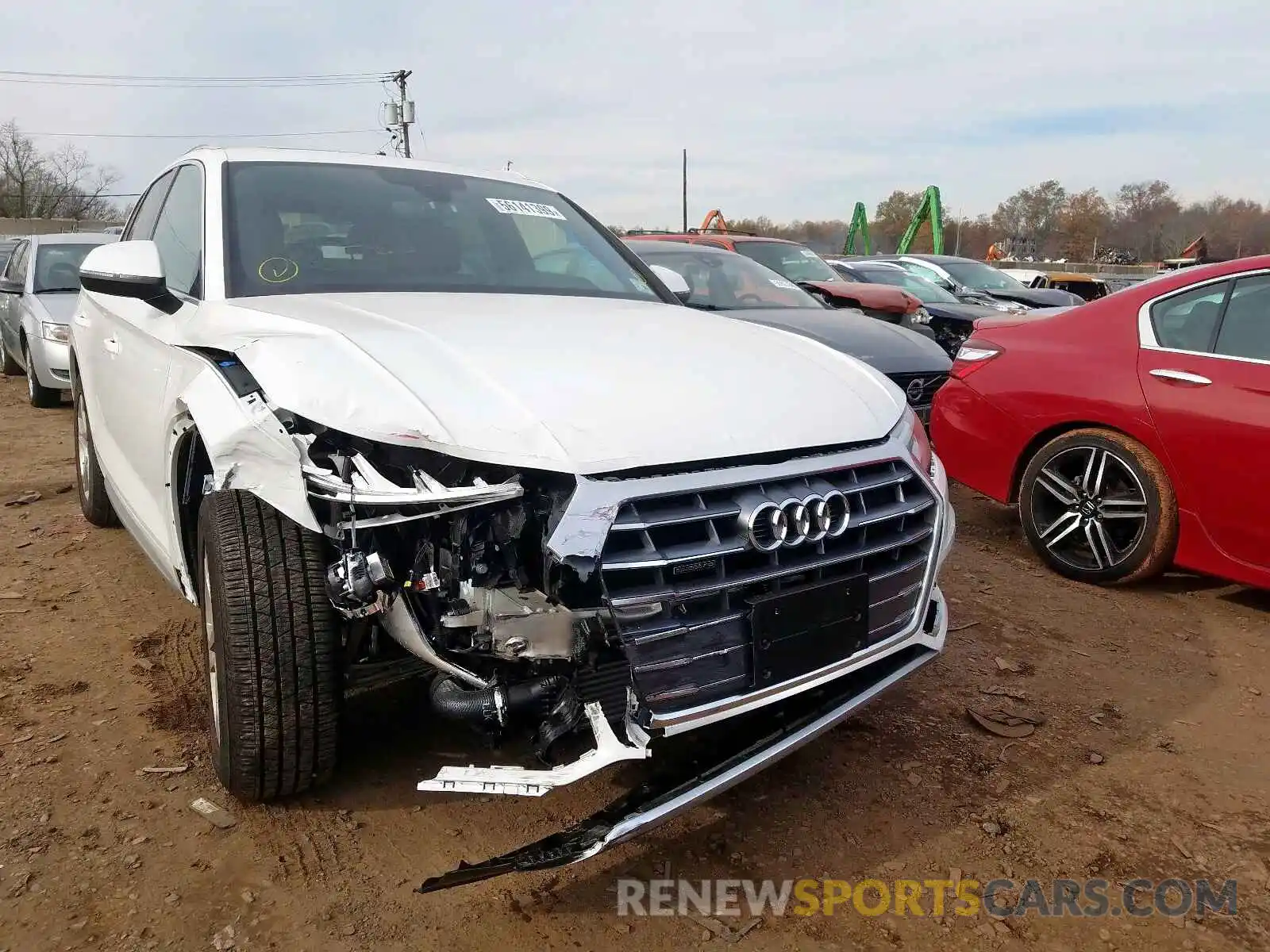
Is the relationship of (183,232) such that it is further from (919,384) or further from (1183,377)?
(919,384)

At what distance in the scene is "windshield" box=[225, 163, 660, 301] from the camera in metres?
2.98

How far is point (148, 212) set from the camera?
426 cm

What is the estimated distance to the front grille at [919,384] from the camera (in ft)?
21.0

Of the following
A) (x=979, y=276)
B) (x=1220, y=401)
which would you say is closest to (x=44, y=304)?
(x=1220, y=401)

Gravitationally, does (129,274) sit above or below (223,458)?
above

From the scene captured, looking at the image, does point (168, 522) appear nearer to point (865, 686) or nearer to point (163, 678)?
point (163, 678)

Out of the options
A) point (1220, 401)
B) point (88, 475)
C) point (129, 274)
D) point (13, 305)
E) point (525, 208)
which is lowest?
point (88, 475)

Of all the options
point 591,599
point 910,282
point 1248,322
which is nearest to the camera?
point 591,599

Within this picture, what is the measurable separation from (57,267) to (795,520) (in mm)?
9645

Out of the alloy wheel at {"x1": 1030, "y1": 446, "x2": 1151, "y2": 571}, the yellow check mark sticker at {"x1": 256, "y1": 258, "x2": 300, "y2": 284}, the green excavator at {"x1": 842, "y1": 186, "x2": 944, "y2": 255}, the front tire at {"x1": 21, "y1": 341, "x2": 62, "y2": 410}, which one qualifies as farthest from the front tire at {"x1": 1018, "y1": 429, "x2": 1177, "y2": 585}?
the green excavator at {"x1": 842, "y1": 186, "x2": 944, "y2": 255}

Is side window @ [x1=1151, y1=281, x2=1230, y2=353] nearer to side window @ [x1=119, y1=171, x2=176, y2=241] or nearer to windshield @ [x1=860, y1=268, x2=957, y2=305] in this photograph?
side window @ [x1=119, y1=171, x2=176, y2=241]

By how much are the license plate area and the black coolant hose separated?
45 centimetres

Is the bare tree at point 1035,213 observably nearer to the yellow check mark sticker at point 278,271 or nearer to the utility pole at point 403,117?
the utility pole at point 403,117

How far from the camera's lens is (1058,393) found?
4.43m
